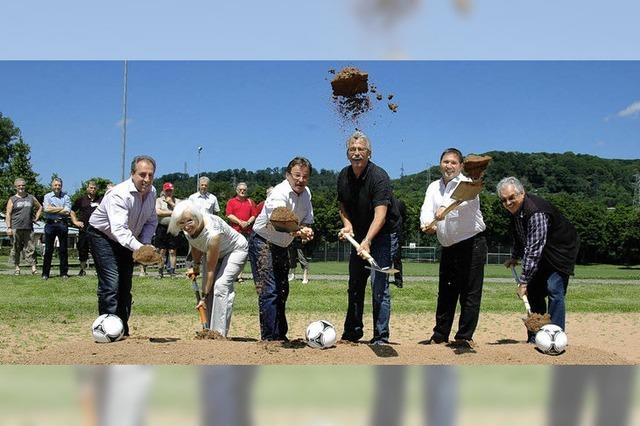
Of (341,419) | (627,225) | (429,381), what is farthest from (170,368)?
(627,225)

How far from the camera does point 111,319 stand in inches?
219

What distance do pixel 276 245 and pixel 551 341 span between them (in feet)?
8.10

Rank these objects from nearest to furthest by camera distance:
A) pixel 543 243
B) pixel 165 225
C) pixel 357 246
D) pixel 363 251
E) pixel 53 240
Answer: pixel 363 251, pixel 357 246, pixel 543 243, pixel 53 240, pixel 165 225

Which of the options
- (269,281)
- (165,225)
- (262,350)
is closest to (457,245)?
(269,281)

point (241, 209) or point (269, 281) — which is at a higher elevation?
point (241, 209)

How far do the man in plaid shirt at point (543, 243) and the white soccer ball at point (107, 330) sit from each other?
357 centimetres

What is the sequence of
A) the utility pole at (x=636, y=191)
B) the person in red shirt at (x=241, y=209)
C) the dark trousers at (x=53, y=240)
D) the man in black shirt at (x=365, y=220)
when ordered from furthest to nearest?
the utility pole at (x=636, y=191) → the dark trousers at (x=53, y=240) → the person in red shirt at (x=241, y=209) → the man in black shirt at (x=365, y=220)

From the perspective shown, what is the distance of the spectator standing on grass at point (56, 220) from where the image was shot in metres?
13.6

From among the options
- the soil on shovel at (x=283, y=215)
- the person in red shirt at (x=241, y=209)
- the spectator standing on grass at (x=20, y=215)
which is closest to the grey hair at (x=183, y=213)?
the soil on shovel at (x=283, y=215)

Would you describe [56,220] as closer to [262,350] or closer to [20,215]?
[20,215]

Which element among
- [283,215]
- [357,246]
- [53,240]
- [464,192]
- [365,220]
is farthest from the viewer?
[53,240]

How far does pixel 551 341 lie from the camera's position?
17.9ft

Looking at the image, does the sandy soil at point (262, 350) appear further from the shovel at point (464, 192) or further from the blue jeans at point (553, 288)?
the shovel at point (464, 192)

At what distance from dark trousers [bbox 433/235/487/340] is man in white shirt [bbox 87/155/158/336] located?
2740mm
